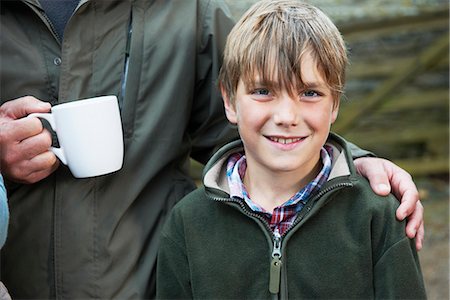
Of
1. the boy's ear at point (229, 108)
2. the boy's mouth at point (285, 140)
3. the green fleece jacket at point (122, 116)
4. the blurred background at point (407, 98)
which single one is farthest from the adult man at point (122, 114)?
the blurred background at point (407, 98)

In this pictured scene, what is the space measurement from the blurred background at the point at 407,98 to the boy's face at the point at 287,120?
2354mm

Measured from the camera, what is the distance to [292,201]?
177 cm

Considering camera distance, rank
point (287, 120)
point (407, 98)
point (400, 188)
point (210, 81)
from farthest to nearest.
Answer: point (407, 98), point (210, 81), point (400, 188), point (287, 120)

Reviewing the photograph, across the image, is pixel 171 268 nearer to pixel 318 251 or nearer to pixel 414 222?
pixel 318 251

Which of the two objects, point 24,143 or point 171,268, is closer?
point 24,143

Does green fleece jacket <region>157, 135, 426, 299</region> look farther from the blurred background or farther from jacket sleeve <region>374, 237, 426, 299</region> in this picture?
the blurred background

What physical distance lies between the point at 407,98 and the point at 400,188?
156 inches

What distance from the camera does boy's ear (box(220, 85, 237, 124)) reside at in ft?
5.97

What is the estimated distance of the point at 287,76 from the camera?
5.49 feet

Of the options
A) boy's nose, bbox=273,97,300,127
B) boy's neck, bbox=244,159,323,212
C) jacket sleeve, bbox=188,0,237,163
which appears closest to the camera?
boy's nose, bbox=273,97,300,127

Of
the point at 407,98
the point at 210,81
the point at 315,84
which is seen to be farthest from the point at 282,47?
the point at 407,98

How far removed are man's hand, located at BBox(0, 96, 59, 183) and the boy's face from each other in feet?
1.37

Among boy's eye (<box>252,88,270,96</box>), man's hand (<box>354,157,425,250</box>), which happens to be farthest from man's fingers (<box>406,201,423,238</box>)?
boy's eye (<box>252,88,270,96</box>)

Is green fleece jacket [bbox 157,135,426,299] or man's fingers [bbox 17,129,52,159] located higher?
man's fingers [bbox 17,129,52,159]
